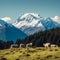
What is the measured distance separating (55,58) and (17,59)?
644cm

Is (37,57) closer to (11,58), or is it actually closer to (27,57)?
(27,57)

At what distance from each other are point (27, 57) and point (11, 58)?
112 inches

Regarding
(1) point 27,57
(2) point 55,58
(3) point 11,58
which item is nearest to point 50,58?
(2) point 55,58

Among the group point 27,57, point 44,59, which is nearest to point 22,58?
point 27,57

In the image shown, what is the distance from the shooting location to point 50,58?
43656 millimetres

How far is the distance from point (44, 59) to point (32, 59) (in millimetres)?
2037

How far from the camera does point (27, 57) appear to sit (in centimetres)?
4522

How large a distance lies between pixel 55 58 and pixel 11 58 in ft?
25.8

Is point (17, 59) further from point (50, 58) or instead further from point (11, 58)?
point (50, 58)

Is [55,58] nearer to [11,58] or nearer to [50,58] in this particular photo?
[50,58]

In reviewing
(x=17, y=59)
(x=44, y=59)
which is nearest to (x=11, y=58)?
(x=17, y=59)

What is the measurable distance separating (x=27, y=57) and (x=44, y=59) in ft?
12.0

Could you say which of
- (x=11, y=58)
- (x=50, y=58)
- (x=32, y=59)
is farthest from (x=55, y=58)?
(x=11, y=58)

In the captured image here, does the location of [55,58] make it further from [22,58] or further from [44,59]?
[22,58]
